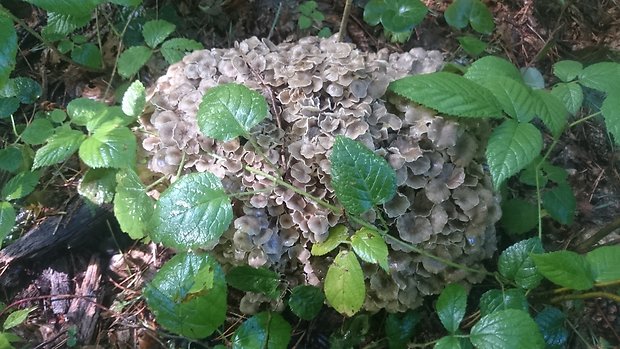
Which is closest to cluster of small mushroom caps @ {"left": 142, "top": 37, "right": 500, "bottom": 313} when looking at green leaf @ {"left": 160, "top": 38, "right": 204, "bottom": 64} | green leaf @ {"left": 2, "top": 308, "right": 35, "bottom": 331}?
green leaf @ {"left": 160, "top": 38, "right": 204, "bottom": 64}

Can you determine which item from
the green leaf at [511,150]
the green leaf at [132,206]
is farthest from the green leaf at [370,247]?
the green leaf at [132,206]

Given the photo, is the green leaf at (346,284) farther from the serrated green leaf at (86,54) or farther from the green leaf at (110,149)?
the serrated green leaf at (86,54)

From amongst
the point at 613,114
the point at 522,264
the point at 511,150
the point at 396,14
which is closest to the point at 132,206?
the point at 511,150

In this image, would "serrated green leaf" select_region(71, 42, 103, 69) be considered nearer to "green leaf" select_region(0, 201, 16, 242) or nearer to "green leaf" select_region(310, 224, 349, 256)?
"green leaf" select_region(0, 201, 16, 242)

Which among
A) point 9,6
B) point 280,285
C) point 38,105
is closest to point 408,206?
point 280,285

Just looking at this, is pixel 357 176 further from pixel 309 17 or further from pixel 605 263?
pixel 309 17

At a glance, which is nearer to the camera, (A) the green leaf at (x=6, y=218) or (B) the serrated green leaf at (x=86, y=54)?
(A) the green leaf at (x=6, y=218)
